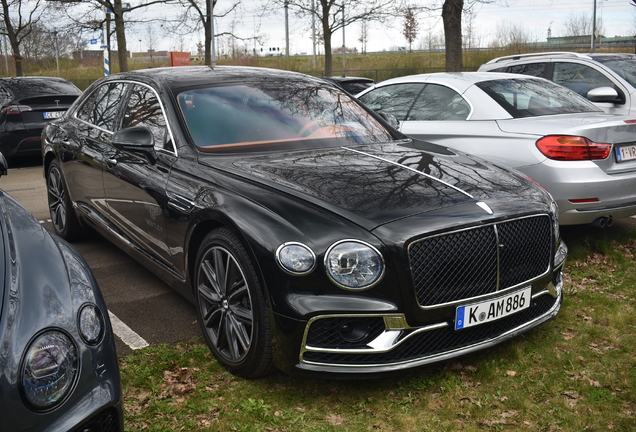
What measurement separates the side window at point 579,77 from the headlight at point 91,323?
7.35 m

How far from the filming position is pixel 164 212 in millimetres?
3908

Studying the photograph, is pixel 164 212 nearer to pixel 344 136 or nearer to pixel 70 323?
pixel 344 136

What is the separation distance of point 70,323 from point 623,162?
14.6ft

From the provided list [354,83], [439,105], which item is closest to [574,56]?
[439,105]

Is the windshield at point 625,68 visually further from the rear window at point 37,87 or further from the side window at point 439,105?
the rear window at point 37,87

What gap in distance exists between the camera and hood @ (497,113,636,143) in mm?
5004

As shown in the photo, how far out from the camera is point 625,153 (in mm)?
5129

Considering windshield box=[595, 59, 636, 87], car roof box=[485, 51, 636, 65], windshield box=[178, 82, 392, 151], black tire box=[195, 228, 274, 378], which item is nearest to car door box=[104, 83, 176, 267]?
windshield box=[178, 82, 392, 151]

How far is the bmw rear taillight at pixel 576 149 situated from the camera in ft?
16.3

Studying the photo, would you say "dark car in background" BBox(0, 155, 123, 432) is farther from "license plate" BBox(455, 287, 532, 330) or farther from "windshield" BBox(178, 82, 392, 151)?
"windshield" BBox(178, 82, 392, 151)

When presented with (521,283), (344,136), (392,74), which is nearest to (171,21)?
(392,74)

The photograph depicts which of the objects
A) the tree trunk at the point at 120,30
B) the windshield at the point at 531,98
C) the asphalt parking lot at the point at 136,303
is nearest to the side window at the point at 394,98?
the windshield at the point at 531,98

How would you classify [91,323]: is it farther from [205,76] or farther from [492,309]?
[205,76]

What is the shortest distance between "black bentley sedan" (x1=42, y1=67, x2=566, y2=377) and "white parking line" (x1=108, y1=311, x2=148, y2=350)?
384 mm
